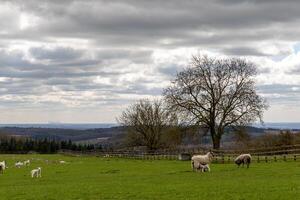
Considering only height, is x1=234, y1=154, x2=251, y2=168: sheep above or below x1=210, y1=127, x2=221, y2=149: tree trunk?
below

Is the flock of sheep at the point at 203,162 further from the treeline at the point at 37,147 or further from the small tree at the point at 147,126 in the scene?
the treeline at the point at 37,147

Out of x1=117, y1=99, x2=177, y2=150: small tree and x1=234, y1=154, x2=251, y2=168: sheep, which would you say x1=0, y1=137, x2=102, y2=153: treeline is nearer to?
x1=117, y1=99, x2=177, y2=150: small tree

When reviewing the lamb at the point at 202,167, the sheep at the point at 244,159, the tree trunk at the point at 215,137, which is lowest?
the lamb at the point at 202,167

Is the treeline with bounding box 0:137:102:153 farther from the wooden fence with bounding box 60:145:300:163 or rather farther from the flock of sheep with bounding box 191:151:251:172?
the flock of sheep with bounding box 191:151:251:172

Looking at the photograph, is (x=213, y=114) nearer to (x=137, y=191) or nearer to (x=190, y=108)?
(x=190, y=108)

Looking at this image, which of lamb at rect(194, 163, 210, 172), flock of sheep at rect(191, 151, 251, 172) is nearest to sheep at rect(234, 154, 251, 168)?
flock of sheep at rect(191, 151, 251, 172)

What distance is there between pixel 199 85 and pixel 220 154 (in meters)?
12.6

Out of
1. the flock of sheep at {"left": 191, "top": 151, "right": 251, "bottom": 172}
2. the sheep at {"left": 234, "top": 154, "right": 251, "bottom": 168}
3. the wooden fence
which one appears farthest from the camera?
the wooden fence

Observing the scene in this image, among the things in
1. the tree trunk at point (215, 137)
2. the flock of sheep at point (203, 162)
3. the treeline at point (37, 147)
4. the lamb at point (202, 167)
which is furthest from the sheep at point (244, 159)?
the treeline at point (37, 147)

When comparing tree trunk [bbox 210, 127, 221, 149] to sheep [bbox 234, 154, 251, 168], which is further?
tree trunk [bbox 210, 127, 221, 149]

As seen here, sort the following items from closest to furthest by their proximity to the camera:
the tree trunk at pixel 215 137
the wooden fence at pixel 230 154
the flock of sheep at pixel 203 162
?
the flock of sheep at pixel 203 162 < the wooden fence at pixel 230 154 < the tree trunk at pixel 215 137

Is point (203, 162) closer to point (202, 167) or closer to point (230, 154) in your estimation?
point (202, 167)

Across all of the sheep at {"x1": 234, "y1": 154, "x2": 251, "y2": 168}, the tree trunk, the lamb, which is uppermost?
the tree trunk

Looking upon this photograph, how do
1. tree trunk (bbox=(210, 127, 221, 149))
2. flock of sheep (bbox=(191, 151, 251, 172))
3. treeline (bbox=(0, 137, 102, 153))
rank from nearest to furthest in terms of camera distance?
flock of sheep (bbox=(191, 151, 251, 172))
tree trunk (bbox=(210, 127, 221, 149))
treeline (bbox=(0, 137, 102, 153))
